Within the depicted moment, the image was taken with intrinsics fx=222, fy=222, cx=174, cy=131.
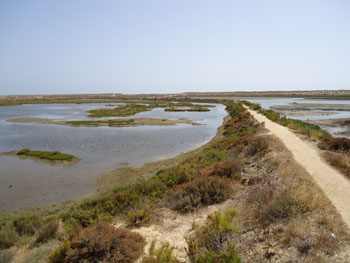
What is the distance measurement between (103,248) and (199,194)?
3953mm

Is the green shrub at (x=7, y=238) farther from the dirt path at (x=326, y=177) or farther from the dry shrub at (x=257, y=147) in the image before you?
the dry shrub at (x=257, y=147)

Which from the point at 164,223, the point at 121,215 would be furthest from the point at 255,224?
the point at 121,215

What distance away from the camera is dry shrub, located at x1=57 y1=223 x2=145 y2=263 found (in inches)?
192

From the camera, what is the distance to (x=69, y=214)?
8.23 metres

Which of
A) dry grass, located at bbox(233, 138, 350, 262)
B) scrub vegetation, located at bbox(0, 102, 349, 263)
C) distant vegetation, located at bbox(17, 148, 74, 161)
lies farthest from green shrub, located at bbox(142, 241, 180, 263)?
distant vegetation, located at bbox(17, 148, 74, 161)

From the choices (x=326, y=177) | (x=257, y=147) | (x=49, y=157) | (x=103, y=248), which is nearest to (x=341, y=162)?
(x=326, y=177)

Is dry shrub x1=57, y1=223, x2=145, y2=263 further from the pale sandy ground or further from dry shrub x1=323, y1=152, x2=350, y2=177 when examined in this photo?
dry shrub x1=323, y1=152, x2=350, y2=177

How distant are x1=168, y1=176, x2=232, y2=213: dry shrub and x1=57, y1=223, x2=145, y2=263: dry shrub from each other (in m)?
2.55

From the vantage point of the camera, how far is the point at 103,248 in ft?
16.3

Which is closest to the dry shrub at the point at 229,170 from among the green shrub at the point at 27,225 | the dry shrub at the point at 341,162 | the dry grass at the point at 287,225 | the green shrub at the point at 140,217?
the dry grass at the point at 287,225

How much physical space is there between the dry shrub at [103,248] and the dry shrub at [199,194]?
2553 mm

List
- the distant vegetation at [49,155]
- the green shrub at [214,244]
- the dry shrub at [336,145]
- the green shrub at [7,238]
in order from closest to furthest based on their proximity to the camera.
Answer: the green shrub at [214,244] < the green shrub at [7,238] < the dry shrub at [336,145] < the distant vegetation at [49,155]

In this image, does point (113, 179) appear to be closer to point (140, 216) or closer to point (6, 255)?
point (140, 216)

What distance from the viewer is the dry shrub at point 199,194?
25.2 feet
